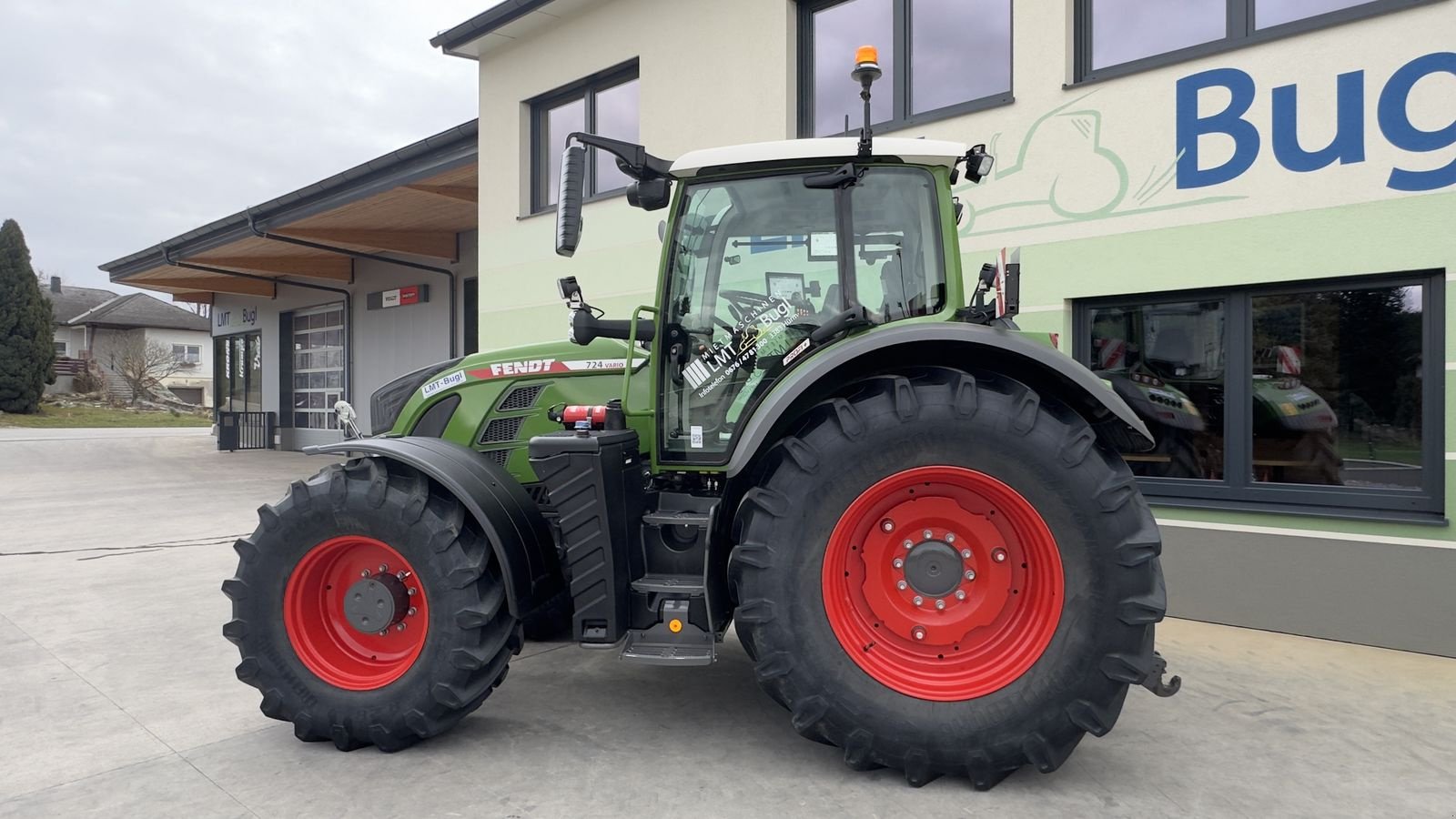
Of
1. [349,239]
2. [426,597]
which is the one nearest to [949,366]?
[426,597]

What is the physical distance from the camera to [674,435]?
3400 mm

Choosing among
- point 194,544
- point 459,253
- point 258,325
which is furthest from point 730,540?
point 258,325

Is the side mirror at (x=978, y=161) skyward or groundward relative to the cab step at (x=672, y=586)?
skyward

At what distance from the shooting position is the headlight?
409 centimetres

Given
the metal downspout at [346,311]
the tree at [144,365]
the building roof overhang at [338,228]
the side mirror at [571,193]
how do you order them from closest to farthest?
the side mirror at [571,193], the building roof overhang at [338,228], the metal downspout at [346,311], the tree at [144,365]

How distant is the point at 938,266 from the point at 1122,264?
8.49 ft

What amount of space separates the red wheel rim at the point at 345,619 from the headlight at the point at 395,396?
84cm

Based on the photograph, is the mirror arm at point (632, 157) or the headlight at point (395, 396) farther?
the headlight at point (395, 396)

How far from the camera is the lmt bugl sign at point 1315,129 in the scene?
4.36 metres

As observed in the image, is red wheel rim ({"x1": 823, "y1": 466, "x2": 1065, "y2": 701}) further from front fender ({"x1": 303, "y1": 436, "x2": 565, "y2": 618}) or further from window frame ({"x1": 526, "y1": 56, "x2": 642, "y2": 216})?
window frame ({"x1": 526, "y1": 56, "x2": 642, "y2": 216})

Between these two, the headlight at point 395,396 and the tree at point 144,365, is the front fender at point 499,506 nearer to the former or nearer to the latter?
the headlight at point 395,396

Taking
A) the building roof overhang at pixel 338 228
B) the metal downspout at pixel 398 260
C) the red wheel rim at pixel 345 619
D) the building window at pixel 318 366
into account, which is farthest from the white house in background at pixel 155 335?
the red wheel rim at pixel 345 619

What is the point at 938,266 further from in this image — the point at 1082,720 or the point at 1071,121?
the point at 1071,121

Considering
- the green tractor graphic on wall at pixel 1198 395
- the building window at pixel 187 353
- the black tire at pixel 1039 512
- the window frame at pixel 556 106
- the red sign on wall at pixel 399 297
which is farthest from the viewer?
the building window at pixel 187 353
